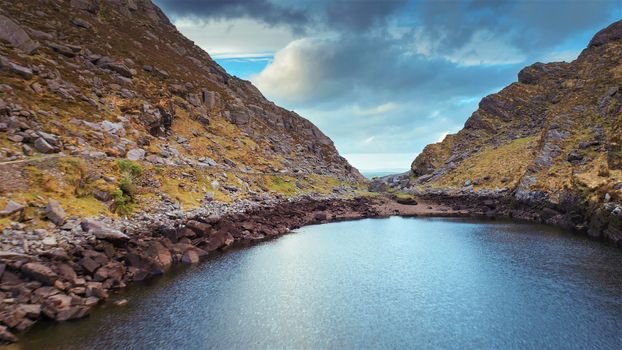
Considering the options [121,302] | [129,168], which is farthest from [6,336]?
[129,168]

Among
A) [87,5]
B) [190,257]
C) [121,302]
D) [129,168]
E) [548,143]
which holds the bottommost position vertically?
[121,302]

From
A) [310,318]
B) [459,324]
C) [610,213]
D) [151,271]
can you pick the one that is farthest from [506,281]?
[151,271]

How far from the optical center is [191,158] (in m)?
78.8

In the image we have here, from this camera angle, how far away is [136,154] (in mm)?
62969

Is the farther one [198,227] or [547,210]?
[547,210]

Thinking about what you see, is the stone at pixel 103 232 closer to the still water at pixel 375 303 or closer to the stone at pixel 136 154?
the still water at pixel 375 303

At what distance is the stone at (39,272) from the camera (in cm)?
2795

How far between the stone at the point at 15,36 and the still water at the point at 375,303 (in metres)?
56.6

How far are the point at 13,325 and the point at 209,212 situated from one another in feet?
117

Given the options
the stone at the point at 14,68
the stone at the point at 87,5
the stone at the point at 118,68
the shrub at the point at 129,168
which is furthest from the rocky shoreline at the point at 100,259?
the stone at the point at 87,5

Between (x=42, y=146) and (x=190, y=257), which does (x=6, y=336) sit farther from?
(x=42, y=146)

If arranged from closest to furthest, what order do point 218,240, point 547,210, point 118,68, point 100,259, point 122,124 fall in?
point 100,259 → point 218,240 → point 122,124 → point 547,210 → point 118,68

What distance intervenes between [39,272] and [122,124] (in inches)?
1869

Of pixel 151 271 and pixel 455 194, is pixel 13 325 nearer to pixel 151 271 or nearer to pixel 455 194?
pixel 151 271
